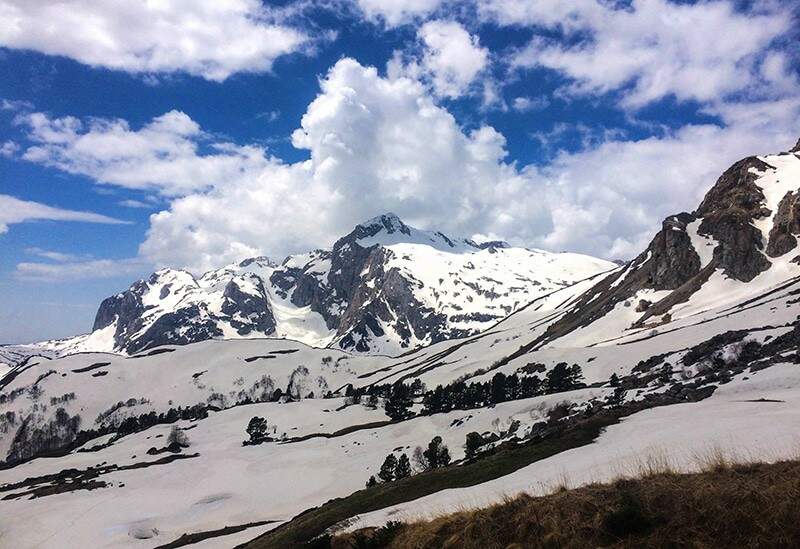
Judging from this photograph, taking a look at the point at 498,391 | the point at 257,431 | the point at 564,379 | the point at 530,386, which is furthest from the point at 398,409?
the point at 564,379

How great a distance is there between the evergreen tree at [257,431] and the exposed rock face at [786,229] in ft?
596

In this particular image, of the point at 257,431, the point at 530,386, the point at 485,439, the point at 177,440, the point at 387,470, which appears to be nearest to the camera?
the point at 387,470

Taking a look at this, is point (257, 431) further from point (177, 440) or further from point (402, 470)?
point (402, 470)

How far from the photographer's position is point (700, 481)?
12.8 meters

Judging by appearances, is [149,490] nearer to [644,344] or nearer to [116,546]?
[116,546]

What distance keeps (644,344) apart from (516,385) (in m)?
35.1

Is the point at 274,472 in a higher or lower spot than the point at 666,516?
lower

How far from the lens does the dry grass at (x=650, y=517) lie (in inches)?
396

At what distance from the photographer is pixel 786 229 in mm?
185875

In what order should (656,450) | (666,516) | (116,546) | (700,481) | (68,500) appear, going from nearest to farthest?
(666,516)
(700,481)
(656,450)
(116,546)
(68,500)

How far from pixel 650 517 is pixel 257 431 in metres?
146

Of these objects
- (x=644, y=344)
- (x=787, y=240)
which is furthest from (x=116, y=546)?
(x=787, y=240)

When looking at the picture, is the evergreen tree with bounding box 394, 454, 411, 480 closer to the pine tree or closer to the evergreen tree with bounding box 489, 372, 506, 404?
the evergreen tree with bounding box 489, 372, 506, 404

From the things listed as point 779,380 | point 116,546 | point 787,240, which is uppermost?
point 787,240
